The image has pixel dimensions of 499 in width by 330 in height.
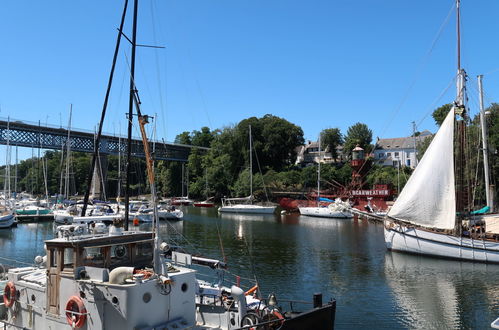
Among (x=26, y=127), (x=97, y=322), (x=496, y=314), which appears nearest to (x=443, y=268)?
(x=496, y=314)

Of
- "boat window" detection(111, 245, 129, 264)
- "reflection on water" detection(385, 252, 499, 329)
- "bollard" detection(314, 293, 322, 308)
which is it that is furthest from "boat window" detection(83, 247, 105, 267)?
"reflection on water" detection(385, 252, 499, 329)

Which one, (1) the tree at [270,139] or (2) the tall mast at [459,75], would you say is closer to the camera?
(2) the tall mast at [459,75]

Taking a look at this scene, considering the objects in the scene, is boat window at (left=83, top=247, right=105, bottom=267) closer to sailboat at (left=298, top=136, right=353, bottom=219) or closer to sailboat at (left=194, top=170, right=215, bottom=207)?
sailboat at (left=298, top=136, right=353, bottom=219)

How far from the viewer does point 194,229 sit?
187 feet

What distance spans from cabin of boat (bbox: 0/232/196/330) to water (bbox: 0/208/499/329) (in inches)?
207

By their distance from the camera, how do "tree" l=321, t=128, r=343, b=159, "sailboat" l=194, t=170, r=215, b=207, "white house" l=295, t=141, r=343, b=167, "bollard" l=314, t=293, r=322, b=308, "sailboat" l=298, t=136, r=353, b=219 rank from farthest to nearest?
"white house" l=295, t=141, r=343, b=167 < "tree" l=321, t=128, r=343, b=159 < "sailboat" l=194, t=170, r=215, b=207 < "sailboat" l=298, t=136, r=353, b=219 < "bollard" l=314, t=293, r=322, b=308

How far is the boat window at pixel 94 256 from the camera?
12.7 meters

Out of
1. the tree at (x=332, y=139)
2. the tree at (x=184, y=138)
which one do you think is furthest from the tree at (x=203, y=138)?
the tree at (x=332, y=139)

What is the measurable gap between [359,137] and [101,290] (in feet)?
373

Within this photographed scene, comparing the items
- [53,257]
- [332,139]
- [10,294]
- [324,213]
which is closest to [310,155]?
[332,139]

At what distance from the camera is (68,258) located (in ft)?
41.7

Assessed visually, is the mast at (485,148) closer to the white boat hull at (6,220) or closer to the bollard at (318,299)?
the bollard at (318,299)

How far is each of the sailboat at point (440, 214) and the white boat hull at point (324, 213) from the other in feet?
126

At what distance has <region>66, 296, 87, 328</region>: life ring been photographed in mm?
11727
